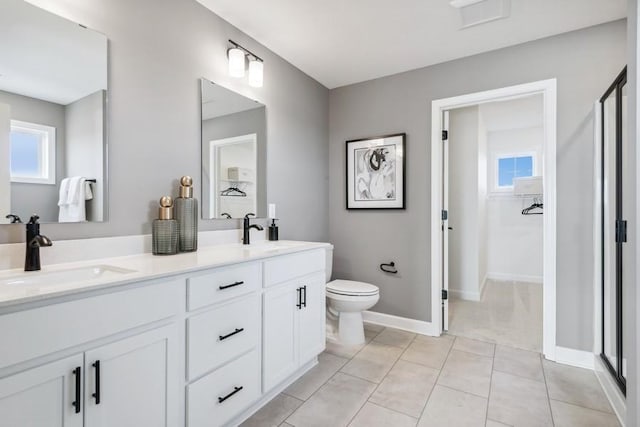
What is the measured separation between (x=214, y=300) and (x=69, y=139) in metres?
0.98

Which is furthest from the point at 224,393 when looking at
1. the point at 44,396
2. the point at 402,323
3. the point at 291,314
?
the point at 402,323

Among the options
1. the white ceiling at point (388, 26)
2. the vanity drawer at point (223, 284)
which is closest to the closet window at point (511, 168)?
the white ceiling at point (388, 26)

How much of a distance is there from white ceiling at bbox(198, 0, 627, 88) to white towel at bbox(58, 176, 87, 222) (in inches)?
53.1

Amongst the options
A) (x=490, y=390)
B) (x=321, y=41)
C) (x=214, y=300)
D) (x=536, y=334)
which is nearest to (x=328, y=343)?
(x=490, y=390)

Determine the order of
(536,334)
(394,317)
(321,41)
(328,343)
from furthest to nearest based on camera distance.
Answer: (394,317) → (536,334) → (328,343) → (321,41)

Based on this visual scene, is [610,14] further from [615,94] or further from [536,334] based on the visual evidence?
[536,334]

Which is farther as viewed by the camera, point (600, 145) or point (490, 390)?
point (600, 145)

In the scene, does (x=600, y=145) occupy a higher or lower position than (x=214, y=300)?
higher

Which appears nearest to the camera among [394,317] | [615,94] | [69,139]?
[69,139]

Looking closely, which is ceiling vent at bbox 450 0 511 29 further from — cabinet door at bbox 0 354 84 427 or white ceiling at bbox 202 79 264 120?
cabinet door at bbox 0 354 84 427

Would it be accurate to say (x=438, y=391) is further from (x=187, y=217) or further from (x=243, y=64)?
(x=243, y=64)

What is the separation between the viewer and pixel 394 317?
117 inches

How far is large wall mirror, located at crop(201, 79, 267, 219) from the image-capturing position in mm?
2029

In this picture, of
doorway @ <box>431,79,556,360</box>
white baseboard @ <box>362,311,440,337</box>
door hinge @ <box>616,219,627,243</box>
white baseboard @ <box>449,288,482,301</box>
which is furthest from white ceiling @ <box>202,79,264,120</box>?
white baseboard @ <box>449,288,482,301</box>
